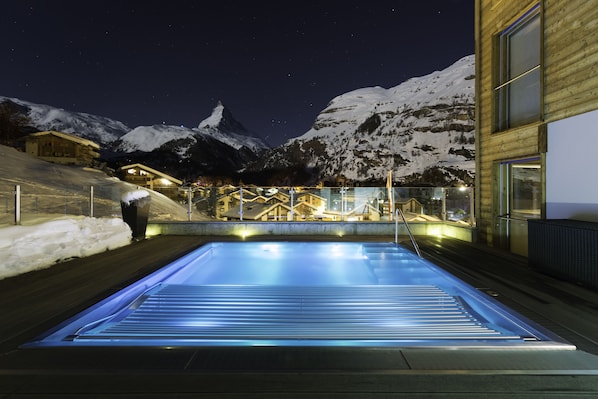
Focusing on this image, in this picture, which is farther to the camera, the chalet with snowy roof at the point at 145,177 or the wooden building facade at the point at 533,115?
the chalet with snowy roof at the point at 145,177

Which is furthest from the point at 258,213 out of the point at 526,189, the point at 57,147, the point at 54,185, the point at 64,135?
the point at 57,147

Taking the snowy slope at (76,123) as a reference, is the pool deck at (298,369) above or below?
below

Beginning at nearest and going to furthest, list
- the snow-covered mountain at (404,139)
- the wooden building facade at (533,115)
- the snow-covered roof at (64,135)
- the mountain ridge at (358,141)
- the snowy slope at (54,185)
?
the wooden building facade at (533,115), the snowy slope at (54,185), the snow-covered roof at (64,135), the snow-covered mountain at (404,139), the mountain ridge at (358,141)

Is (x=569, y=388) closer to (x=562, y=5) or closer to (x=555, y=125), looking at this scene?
(x=555, y=125)

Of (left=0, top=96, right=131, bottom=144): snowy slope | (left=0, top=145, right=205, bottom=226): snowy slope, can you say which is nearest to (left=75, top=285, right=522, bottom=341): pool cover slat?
(left=0, top=145, right=205, bottom=226): snowy slope

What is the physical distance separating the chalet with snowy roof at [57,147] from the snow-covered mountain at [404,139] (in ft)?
239

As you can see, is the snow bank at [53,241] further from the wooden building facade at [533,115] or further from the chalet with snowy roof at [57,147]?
the chalet with snowy roof at [57,147]

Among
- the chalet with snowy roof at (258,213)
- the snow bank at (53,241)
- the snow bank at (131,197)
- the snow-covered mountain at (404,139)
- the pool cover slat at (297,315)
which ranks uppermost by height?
the snow-covered mountain at (404,139)

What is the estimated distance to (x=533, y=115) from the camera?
5.30 meters

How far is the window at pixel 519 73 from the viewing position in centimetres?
528

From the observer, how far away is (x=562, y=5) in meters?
4.42

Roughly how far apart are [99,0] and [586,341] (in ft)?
63.7

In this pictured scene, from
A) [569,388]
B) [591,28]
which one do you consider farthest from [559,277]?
[591,28]

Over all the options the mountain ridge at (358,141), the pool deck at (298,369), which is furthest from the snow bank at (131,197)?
the mountain ridge at (358,141)
